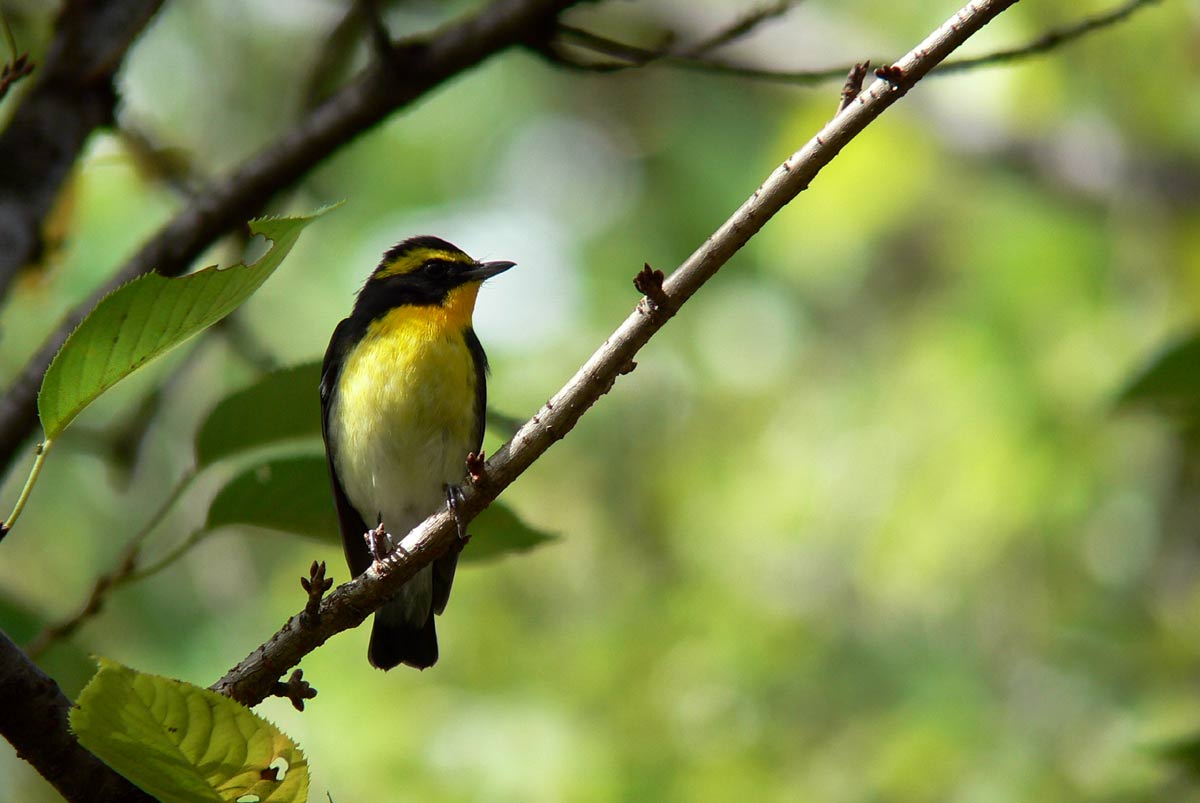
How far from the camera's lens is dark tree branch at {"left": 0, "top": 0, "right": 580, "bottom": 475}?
356 cm

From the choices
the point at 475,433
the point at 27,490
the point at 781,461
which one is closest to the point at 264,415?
the point at 27,490

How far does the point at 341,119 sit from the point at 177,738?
223 cm

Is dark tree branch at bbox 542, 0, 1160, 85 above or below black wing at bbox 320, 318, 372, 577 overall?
above

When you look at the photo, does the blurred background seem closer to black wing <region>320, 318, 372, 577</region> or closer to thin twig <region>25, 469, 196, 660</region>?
black wing <region>320, 318, 372, 577</region>

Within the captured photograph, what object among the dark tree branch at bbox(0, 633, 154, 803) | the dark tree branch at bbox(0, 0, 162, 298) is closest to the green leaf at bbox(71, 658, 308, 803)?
the dark tree branch at bbox(0, 633, 154, 803)

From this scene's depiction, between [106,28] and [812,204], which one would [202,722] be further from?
[812,204]

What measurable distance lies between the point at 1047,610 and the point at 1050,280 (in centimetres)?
237

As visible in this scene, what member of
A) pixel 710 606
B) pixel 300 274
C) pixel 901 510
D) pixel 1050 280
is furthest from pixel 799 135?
pixel 300 274

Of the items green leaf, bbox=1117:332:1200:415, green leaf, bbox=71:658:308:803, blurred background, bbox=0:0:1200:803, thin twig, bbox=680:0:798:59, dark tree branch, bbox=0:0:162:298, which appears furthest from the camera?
blurred background, bbox=0:0:1200:803

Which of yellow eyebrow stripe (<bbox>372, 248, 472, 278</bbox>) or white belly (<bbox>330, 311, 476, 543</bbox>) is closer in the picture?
white belly (<bbox>330, 311, 476, 543</bbox>)

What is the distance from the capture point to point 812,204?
8.38m

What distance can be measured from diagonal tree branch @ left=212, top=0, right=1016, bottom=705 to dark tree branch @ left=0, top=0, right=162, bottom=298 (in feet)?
4.85

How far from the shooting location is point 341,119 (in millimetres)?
3648

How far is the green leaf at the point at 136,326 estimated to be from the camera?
1871 millimetres
